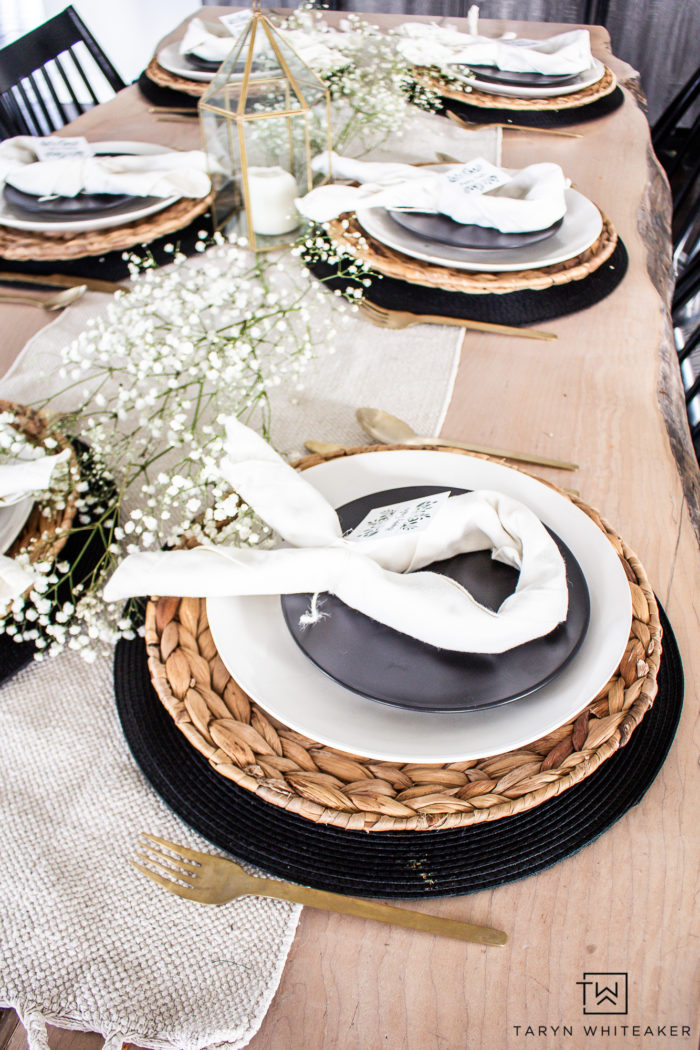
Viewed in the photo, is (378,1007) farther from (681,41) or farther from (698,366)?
(681,41)

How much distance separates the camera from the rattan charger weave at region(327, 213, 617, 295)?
1002mm

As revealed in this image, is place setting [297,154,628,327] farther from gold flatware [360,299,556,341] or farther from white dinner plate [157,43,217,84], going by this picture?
white dinner plate [157,43,217,84]

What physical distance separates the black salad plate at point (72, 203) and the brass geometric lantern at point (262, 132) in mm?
142

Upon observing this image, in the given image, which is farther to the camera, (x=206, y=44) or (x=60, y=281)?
(x=206, y=44)

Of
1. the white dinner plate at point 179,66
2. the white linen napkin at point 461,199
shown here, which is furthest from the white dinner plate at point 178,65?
the white linen napkin at point 461,199

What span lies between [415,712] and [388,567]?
4.5 inches

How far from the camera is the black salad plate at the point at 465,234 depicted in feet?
3.36

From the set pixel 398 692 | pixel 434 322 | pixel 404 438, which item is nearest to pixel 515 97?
pixel 434 322

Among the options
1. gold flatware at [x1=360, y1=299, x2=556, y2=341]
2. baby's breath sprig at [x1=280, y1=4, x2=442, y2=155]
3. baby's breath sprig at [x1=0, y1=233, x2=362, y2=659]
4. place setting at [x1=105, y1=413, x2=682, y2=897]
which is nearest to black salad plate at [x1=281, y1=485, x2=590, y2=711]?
place setting at [x1=105, y1=413, x2=682, y2=897]

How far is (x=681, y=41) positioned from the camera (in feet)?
11.1

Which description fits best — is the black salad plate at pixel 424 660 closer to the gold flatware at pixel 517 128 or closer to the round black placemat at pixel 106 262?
the round black placemat at pixel 106 262

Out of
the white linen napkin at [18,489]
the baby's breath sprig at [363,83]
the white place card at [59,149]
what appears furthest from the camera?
the baby's breath sprig at [363,83]

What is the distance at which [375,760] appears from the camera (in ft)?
1.69

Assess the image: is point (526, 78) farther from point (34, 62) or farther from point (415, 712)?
point (415, 712)
